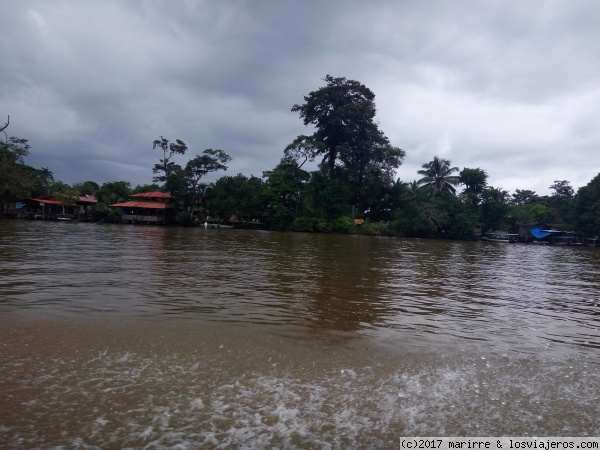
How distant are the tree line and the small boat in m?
1.24

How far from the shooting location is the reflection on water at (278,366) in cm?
239

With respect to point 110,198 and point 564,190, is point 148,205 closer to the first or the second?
point 110,198

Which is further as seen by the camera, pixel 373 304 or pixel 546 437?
pixel 373 304

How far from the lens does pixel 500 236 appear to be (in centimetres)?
5456

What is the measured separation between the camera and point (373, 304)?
6371 mm

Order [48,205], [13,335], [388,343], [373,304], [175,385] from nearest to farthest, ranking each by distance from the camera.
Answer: [175,385], [13,335], [388,343], [373,304], [48,205]

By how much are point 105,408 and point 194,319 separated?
240 cm

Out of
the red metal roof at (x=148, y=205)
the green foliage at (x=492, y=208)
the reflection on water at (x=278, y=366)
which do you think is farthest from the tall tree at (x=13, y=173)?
the green foliage at (x=492, y=208)

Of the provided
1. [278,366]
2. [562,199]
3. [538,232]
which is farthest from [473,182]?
[278,366]

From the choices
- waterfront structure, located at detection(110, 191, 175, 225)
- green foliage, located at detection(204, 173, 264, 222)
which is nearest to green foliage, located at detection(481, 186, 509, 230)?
green foliage, located at detection(204, 173, 264, 222)

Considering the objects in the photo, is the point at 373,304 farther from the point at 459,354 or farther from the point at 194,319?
the point at 194,319

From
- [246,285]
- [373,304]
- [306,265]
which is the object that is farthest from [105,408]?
[306,265]

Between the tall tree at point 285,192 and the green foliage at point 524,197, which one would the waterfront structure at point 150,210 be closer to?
the tall tree at point 285,192

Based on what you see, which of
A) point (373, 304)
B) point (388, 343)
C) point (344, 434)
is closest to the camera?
point (344, 434)
